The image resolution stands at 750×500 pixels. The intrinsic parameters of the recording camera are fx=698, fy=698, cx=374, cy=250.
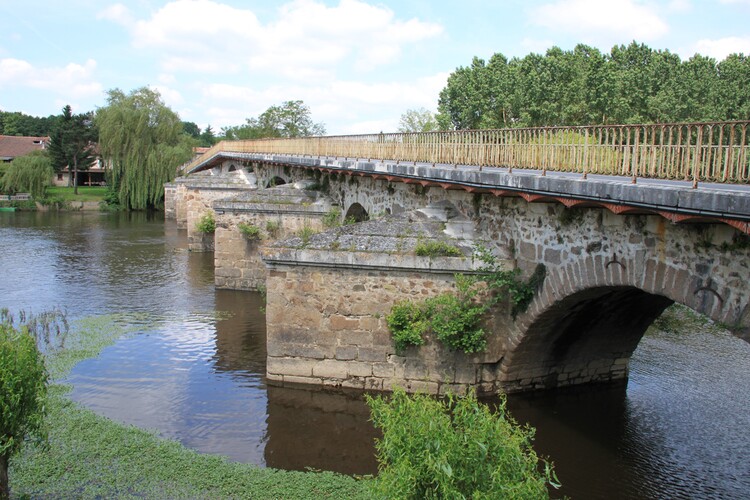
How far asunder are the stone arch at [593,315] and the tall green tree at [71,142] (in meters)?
54.5

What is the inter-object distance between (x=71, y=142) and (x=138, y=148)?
14822 mm

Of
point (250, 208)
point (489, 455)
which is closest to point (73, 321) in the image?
point (250, 208)

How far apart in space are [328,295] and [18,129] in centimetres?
9305

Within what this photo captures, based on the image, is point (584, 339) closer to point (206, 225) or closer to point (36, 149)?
point (206, 225)

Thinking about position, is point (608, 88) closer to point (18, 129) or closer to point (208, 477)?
point (208, 477)

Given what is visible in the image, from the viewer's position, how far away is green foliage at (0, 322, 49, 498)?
289 inches

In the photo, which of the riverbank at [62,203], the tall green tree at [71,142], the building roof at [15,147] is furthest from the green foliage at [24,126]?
the riverbank at [62,203]

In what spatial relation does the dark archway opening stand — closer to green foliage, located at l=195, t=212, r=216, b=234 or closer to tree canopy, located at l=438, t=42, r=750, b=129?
green foliage, located at l=195, t=212, r=216, b=234

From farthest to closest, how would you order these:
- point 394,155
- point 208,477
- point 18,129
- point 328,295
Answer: point 18,129 → point 394,155 → point 328,295 → point 208,477

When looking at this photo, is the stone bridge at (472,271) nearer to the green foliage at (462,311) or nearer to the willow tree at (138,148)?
the green foliage at (462,311)

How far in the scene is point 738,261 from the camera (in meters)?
7.00

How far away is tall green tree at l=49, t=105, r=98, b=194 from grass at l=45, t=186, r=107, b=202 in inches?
37.1

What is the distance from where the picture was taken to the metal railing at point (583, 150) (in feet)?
23.1

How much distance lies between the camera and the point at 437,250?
467 inches
